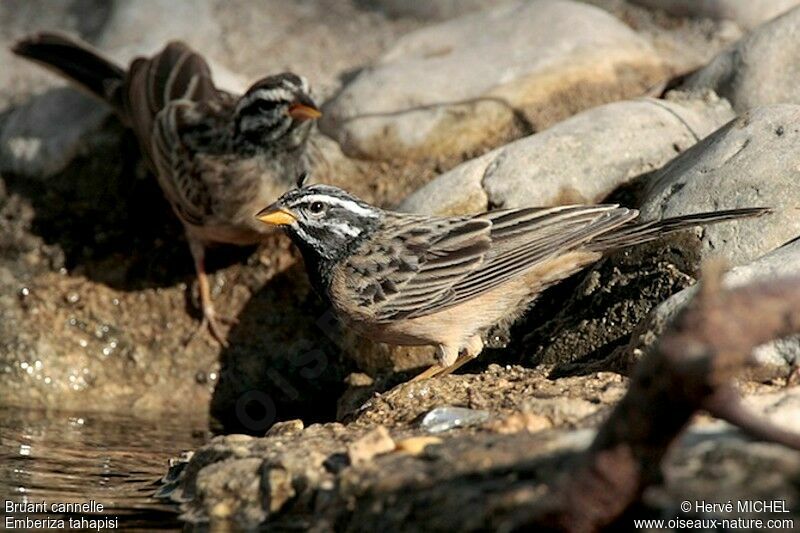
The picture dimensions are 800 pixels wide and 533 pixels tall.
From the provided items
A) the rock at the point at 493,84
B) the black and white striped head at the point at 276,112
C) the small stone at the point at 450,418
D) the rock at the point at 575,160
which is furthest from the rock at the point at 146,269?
the small stone at the point at 450,418

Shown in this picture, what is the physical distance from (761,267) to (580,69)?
349 centimetres

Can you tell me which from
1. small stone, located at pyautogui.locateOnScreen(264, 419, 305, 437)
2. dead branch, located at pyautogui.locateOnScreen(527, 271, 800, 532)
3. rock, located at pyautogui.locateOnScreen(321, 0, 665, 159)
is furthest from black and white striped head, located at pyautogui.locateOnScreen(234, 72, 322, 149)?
dead branch, located at pyautogui.locateOnScreen(527, 271, 800, 532)

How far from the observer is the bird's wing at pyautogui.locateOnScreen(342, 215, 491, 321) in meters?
7.12

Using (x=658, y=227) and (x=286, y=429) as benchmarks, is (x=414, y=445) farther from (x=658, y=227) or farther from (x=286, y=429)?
(x=658, y=227)

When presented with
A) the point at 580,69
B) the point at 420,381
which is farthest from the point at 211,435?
the point at 580,69

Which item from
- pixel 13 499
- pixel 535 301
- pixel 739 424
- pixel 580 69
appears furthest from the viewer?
pixel 580 69

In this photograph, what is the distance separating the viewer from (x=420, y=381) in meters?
6.75

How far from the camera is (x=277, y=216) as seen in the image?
7395mm

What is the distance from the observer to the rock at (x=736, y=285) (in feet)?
19.7

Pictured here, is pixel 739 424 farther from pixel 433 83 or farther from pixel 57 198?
pixel 57 198

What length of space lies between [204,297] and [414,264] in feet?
8.35

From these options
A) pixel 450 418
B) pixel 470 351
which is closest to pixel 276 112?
pixel 470 351

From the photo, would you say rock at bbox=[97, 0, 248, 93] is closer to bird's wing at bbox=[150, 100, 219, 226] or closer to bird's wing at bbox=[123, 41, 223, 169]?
bird's wing at bbox=[123, 41, 223, 169]

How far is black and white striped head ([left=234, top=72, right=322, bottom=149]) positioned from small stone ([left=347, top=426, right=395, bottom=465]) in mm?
3937
